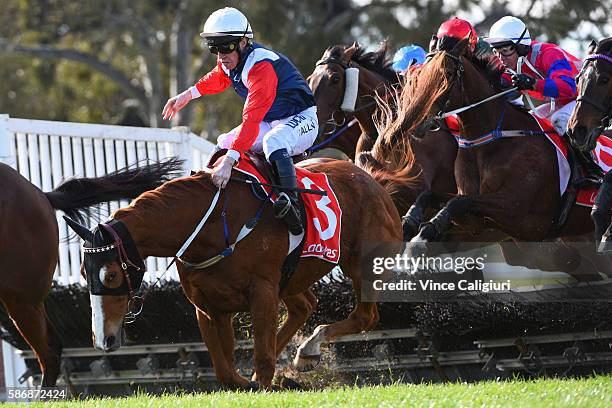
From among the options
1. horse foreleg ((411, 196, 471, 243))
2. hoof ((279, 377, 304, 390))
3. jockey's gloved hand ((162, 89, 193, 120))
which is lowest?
hoof ((279, 377, 304, 390))

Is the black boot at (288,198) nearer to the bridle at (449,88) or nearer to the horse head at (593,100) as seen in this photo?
the bridle at (449,88)

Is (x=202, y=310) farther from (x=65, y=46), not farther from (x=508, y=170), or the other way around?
(x=65, y=46)

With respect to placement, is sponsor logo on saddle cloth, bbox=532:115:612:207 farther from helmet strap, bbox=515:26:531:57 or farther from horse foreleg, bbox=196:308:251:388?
horse foreleg, bbox=196:308:251:388

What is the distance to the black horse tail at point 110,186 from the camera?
26.5 feet

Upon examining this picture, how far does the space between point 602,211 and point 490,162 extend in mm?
912

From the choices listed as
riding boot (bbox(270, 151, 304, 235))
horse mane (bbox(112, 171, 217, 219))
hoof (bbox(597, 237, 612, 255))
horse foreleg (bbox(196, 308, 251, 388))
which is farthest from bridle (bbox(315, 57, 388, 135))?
horse foreleg (bbox(196, 308, 251, 388))

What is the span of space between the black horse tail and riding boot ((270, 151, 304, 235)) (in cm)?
118

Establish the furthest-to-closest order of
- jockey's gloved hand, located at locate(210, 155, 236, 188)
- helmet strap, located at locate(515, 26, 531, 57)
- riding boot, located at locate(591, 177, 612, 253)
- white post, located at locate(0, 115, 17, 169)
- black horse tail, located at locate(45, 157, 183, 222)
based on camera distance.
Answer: white post, located at locate(0, 115, 17, 169) < helmet strap, located at locate(515, 26, 531, 57) < black horse tail, located at locate(45, 157, 183, 222) < riding boot, located at locate(591, 177, 612, 253) < jockey's gloved hand, located at locate(210, 155, 236, 188)

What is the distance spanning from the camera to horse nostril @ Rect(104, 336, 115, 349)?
6.20 metres

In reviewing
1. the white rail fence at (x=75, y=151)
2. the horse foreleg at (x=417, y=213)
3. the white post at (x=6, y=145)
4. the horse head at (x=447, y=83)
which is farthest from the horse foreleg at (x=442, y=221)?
the white post at (x=6, y=145)

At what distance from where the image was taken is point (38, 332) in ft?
27.8

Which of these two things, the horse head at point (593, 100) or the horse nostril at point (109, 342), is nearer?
the horse nostril at point (109, 342)

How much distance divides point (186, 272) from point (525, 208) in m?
2.77

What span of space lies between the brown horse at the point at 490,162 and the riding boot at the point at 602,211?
0.45 m
